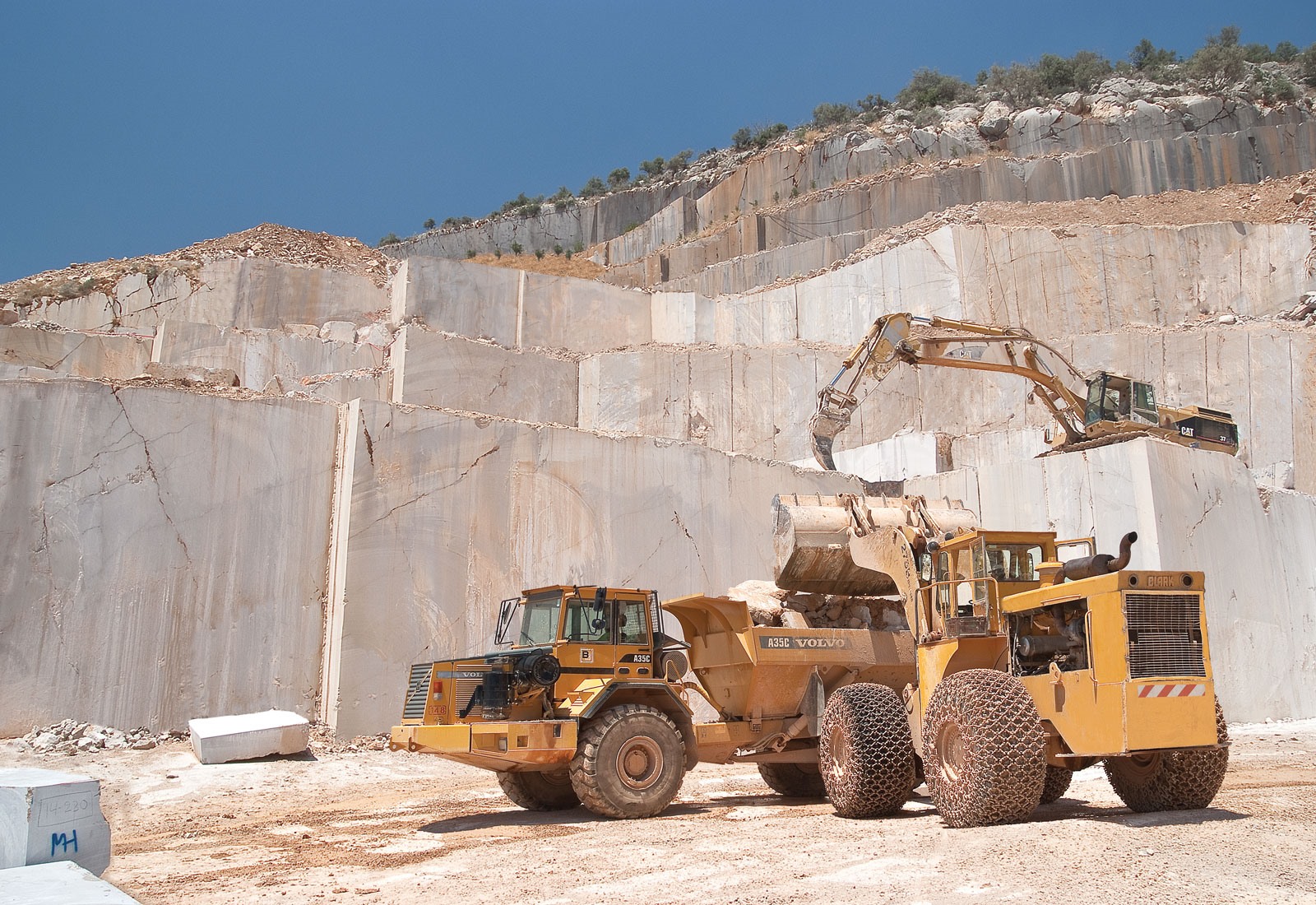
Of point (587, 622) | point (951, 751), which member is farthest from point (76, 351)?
point (951, 751)

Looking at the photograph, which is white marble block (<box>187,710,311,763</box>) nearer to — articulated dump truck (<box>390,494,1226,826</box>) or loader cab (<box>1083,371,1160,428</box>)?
articulated dump truck (<box>390,494,1226,826</box>)

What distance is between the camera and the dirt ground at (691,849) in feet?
18.0

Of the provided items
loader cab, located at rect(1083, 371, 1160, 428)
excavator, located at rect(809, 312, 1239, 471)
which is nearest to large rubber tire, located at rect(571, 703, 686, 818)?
excavator, located at rect(809, 312, 1239, 471)

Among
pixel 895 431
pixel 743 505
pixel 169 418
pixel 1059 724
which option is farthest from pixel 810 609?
pixel 895 431

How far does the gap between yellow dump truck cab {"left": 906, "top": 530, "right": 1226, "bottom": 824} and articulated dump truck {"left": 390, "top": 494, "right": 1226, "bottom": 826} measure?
0.05ft

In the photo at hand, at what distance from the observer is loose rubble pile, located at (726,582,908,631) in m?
10.9

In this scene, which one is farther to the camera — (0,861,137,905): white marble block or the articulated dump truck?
the articulated dump truck

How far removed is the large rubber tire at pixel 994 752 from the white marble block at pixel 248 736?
26.3 ft

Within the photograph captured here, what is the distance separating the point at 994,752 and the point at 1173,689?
1186 mm

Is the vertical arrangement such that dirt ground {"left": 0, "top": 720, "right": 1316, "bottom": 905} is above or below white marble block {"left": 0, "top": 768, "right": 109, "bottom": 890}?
below

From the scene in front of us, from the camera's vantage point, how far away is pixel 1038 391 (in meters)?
18.5

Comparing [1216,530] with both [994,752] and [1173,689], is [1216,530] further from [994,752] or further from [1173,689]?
[994,752]

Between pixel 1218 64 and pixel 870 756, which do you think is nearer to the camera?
pixel 870 756

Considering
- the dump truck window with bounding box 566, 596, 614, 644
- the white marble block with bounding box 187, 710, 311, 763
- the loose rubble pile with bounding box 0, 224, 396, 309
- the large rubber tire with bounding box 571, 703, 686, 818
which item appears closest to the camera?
the large rubber tire with bounding box 571, 703, 686, 818
